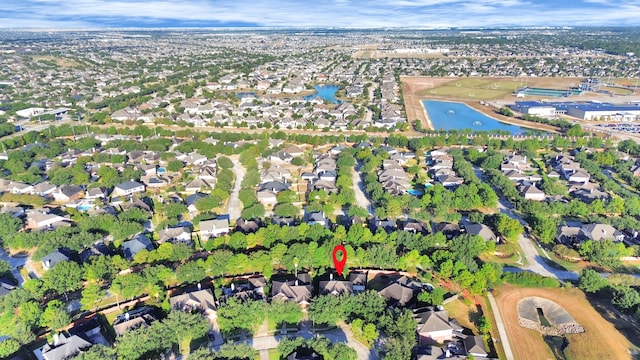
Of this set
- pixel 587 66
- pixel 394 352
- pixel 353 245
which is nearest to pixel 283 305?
pixel 394 352

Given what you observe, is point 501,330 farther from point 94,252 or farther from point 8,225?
point 8,225

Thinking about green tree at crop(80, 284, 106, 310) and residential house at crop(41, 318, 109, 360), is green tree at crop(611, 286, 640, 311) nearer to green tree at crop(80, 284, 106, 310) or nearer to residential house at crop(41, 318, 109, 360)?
residential house at crop(41, 318, 109, 360)

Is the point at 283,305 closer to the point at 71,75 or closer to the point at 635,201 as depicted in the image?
the point at 635,201

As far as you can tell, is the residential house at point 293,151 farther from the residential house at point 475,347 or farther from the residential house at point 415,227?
the residential house at point 475,347

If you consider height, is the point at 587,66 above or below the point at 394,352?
above

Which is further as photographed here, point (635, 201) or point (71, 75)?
point (71, 75)

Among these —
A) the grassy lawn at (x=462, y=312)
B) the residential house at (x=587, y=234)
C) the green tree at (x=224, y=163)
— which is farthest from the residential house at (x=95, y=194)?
the residential house at (x=587, y=234)
